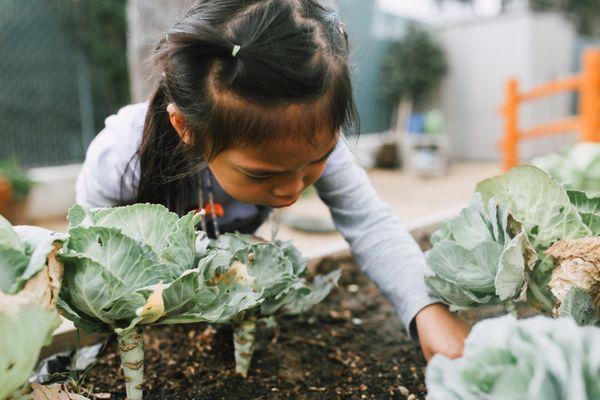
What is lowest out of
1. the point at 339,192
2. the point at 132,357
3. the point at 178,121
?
the point at 132,357

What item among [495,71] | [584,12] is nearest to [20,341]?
[495,71]

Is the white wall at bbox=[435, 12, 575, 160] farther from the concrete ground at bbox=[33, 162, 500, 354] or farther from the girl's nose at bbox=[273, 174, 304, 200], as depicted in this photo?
the girl's nose at bbox=[273, 174, 304, 200]

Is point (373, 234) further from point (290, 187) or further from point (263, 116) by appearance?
point (263, 116)

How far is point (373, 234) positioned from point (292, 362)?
0.37m

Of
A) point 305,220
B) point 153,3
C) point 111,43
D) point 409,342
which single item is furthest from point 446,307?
point 111,43

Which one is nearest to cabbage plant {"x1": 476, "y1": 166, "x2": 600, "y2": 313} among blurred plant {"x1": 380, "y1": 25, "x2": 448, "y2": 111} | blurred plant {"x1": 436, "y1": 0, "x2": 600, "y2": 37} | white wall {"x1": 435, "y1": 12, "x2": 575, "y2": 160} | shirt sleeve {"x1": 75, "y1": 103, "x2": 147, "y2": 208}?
shirt sleeve {"x1": 75, "y1": 103, "x2": 147, "y2": 208}

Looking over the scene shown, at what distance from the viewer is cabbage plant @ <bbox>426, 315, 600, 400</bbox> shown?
1.71 feet

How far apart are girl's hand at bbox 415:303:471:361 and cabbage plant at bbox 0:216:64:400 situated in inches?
26.4

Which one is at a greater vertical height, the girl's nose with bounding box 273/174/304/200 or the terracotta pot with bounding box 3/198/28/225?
the girl's nose with bounding box 273/174/304/200

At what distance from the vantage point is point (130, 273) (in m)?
0.74

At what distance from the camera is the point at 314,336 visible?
139cm

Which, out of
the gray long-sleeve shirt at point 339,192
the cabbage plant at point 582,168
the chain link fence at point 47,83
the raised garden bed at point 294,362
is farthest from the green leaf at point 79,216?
the chain link fence at point 47,83

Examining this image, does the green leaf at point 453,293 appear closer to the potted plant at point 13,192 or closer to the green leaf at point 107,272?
the green leaf at point 107,272

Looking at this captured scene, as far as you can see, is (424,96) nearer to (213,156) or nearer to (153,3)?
(153,3)
